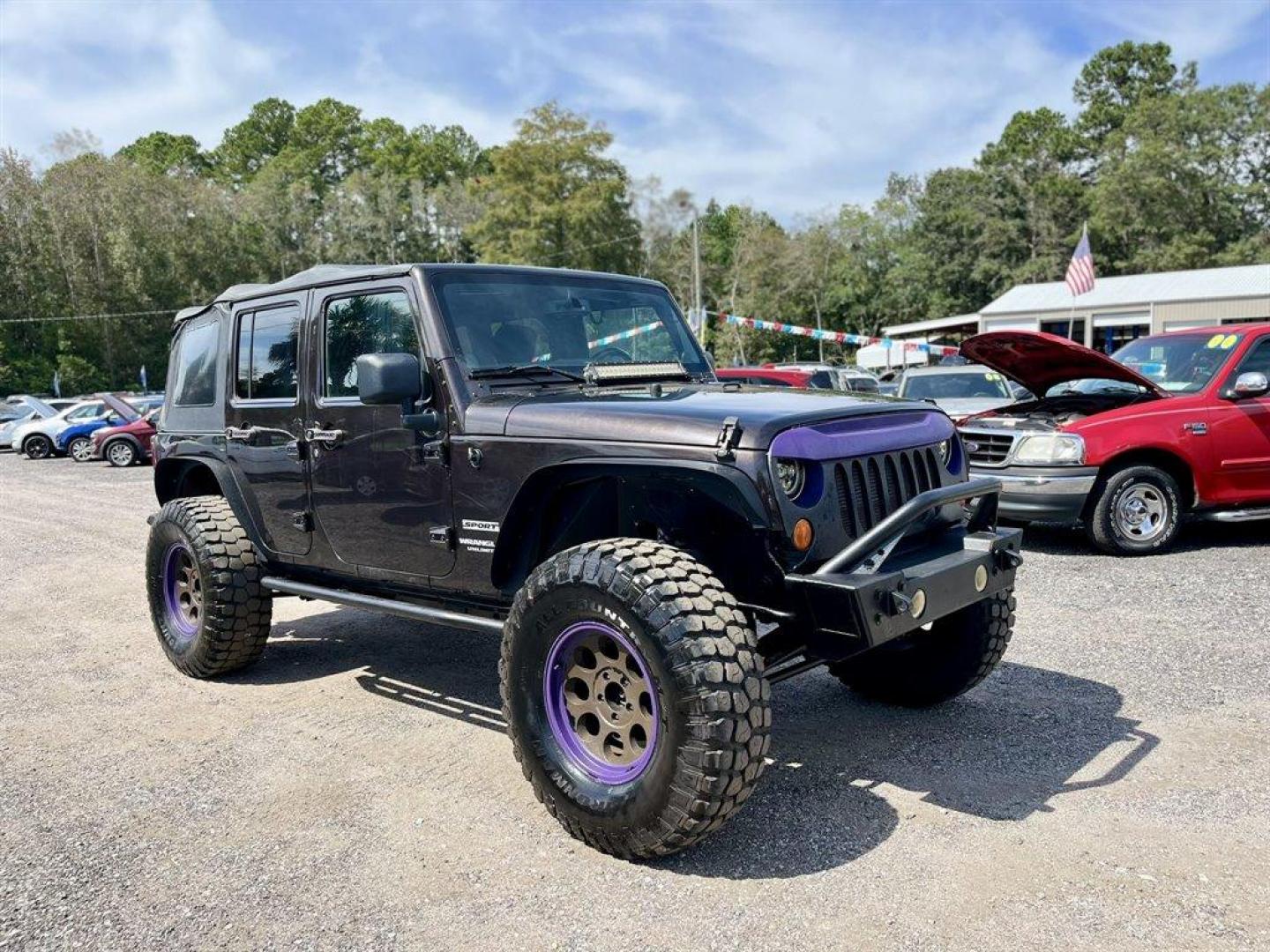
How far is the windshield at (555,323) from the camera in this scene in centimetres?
414

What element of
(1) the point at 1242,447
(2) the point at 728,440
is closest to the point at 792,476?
(2) the point at 728,440

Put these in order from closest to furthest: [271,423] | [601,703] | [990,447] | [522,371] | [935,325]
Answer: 1. [601,703]
2. [522,371]
3. [271,423]
4. [990,447]
5. [935,325]

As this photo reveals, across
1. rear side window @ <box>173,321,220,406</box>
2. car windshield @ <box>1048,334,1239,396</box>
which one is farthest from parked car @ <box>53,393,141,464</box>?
car windshield @ <box>1048,334,1239,396</box>

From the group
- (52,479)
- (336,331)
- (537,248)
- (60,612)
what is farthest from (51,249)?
(336,331)

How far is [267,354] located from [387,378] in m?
1.64

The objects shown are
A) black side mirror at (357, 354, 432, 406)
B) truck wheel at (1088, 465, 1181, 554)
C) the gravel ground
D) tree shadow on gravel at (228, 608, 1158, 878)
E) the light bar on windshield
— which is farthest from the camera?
truck wheel at (1088, 465, 1181, 554)

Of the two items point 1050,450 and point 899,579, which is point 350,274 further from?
point 1050,450

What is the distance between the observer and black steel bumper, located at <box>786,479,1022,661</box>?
121 inches

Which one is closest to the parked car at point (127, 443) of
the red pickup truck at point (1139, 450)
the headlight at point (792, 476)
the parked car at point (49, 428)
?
the parked car at point (49, 428)

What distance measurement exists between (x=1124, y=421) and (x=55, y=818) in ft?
24.9

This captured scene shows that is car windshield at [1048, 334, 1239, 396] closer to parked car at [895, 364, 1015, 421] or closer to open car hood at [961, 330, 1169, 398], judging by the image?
open car hood at [961, 330, 1169, 398]

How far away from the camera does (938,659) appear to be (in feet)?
14.3

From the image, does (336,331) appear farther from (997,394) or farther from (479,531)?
(997,394)

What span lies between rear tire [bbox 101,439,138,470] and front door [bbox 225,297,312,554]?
19.1m
